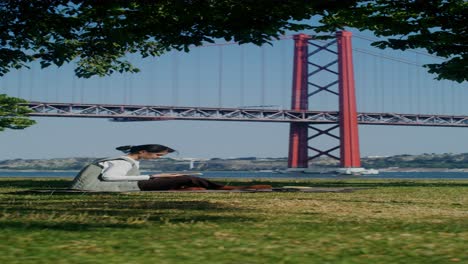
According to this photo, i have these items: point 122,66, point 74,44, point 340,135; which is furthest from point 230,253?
point 340,135

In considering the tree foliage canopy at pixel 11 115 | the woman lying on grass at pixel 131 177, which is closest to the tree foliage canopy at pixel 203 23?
the woman lying on grass at pixel 131 177

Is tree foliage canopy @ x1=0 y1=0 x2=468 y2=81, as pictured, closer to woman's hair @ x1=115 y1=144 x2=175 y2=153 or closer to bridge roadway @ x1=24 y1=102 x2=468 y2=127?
woman's hair @ x1=115 y1=144 x2=175 y2=153

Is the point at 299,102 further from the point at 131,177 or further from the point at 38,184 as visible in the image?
the point at 131,177

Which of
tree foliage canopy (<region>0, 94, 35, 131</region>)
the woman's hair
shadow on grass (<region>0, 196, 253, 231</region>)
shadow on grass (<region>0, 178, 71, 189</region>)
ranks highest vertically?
tree foliage canopy (<region>0, 94, 35, 131</region>)

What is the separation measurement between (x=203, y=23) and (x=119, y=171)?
355cm

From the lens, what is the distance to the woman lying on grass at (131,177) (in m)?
11.1

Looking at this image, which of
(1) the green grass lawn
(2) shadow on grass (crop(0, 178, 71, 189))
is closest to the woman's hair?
(1) the green grass lawn

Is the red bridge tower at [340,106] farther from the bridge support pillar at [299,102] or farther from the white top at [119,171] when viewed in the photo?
the white top at [119,171]

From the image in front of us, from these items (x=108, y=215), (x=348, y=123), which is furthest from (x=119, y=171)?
(x=348, y=123)

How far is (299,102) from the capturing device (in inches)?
2643

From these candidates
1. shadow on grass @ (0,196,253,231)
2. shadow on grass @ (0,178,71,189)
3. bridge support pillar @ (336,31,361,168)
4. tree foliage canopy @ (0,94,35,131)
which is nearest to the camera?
shadow on grass @ (0,196,253,231)

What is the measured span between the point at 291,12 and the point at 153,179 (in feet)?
12.5

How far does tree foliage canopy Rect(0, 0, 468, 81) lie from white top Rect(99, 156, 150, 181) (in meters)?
3.19

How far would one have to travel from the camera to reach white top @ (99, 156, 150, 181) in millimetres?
11156
